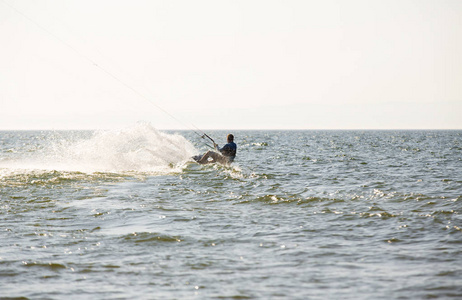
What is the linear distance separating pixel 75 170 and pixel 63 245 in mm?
12526

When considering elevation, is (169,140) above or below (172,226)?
above

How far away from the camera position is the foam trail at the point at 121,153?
2192 cm

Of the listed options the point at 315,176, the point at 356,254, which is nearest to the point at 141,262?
the point at 356,254

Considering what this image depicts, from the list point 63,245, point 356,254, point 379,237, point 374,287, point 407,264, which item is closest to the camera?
point 374,287

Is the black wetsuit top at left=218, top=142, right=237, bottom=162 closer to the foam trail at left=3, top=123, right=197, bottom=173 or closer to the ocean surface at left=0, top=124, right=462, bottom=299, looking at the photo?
the foam trail at left=3, top=123, right=197, bottom=173

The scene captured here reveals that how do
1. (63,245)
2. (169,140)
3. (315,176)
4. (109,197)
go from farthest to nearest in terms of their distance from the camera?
(169,140), (315,176), (109,197), (63,245)

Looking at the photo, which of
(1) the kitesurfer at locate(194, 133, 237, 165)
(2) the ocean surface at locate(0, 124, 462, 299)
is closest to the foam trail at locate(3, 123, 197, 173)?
(1) the kitesurfer at locate(194, 133, 237, 165)

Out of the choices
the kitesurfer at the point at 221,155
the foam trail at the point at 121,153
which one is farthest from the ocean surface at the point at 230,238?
the kitesurfer at the point at 221,155

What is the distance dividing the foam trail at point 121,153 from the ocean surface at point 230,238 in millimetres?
4023

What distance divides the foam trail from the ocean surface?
402cm

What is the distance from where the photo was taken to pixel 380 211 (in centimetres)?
1130

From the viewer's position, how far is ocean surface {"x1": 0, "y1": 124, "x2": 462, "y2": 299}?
633 centimetres

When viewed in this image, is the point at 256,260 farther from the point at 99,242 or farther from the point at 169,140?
the point at 169,140

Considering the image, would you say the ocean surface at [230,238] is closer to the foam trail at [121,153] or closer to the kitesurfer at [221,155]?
the foam trail at [121,153]
